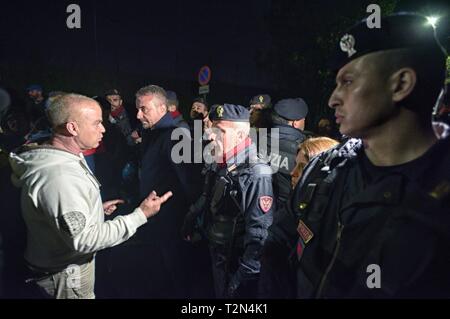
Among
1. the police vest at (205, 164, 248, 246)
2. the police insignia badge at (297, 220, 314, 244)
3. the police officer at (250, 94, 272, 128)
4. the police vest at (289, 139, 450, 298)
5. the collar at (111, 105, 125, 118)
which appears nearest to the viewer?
the police vest at (289, 139, 450, 298)

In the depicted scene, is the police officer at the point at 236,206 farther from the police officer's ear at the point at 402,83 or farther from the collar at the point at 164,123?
the police officer's ear at the point at 402,83

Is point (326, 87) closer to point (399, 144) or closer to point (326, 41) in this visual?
point (326, 41)

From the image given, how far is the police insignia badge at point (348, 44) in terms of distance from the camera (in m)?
1.39

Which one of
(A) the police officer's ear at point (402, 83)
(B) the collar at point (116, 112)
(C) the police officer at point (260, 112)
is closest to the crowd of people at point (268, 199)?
(A) the police officer's ear at point (402, 83)

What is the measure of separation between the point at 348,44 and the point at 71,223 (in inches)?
75.8

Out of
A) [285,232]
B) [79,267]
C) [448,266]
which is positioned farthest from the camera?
[79,267]

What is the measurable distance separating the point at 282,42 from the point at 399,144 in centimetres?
1564

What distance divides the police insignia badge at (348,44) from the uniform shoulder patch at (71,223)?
186cm

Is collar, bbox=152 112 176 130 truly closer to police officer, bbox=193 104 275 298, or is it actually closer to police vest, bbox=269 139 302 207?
police officer, bbox=193 104 275 298

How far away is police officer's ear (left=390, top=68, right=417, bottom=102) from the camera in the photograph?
4.12ft

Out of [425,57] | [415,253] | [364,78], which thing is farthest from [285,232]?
[425,57]

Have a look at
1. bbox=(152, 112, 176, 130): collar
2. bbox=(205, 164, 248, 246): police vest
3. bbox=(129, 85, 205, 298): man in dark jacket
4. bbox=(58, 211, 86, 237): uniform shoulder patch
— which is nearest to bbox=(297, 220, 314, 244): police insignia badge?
bbox=(205, 164, 248, 246): police vest

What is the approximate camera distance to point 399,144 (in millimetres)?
1314

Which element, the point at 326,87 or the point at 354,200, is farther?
the point at 326,87
